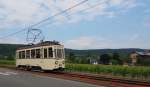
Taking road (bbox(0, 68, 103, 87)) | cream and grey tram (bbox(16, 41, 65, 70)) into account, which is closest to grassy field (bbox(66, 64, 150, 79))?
cream and grey tram (bbox(16, 41, 65, 70))

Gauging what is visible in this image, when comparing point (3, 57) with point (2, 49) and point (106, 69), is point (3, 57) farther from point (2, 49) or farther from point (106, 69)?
point (106, 69)

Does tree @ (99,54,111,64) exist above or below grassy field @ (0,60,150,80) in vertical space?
above

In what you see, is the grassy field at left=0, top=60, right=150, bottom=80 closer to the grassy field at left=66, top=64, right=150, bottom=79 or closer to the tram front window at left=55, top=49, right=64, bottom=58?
the grassy field at left=66, top=64, right=150, bottom=79

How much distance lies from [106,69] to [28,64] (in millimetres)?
8296

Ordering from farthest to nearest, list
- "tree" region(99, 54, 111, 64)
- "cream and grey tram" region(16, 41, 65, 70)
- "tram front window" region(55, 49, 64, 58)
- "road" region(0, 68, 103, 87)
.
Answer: "tree" region(99, 54, 111, 64) < "tram front window" region(55, 49, 64, 58) < "cream and grey tram" region(16, 41, 65, 70) < "road" region(0, 68, 103, 87)

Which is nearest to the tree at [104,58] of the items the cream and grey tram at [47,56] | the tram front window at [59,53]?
the cream and grey tram at [47,56]

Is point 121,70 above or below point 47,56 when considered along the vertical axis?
below

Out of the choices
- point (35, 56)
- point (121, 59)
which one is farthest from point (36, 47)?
point (121, 59)

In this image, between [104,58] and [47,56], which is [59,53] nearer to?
[47,56]

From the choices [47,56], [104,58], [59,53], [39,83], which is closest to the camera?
[39,83]

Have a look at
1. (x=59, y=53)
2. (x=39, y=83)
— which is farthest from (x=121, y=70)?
(x=39, y=83)

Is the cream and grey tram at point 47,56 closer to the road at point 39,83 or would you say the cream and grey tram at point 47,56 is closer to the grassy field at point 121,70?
the grassy field at point 121,70

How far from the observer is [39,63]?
119ft

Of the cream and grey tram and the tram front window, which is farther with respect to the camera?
the tram front window
